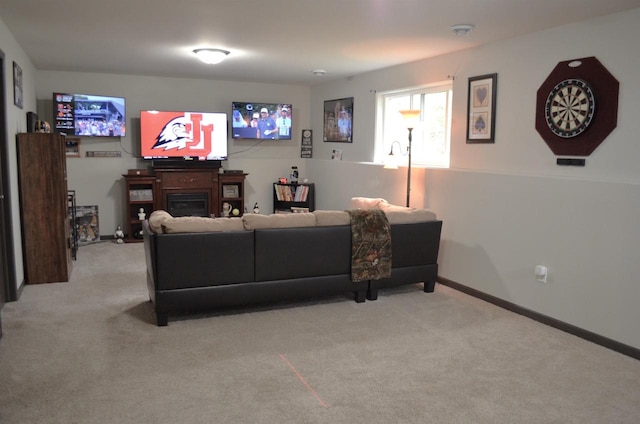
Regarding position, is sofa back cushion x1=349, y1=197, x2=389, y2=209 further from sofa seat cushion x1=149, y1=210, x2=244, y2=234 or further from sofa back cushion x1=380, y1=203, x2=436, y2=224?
sofa seat cushion x1=149, y1=210, x2=244, y2=234

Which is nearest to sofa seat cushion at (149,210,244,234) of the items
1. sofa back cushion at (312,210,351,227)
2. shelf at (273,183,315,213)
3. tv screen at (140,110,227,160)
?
sofa back cushion at (312,210,351,227)

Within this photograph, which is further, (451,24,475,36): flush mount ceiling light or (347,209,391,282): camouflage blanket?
(347,209,391,282): camouflage blanket

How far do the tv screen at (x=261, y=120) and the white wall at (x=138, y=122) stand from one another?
9.7 inches

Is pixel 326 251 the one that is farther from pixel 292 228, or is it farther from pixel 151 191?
pixel 151 191

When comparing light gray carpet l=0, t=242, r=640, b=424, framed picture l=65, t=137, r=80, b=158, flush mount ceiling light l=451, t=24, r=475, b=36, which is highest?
flush mount ceiling light l=451, t=24, r=475, b=36

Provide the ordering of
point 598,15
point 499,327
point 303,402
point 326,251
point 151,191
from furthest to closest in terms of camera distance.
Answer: point 151,191
point 326,251
point 499,327
point 598,15
point 303,402

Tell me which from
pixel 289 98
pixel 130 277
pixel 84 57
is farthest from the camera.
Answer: pixel 289 98

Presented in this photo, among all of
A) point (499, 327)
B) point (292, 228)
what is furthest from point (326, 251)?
point (499, 327)

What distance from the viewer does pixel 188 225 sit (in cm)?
397

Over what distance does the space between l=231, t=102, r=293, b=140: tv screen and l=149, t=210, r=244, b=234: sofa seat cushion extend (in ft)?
13.3

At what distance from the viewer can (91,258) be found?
6242 mm

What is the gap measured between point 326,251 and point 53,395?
2.28 m

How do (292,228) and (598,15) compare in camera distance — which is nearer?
(598,15)

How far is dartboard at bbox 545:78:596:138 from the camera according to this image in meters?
3.84
